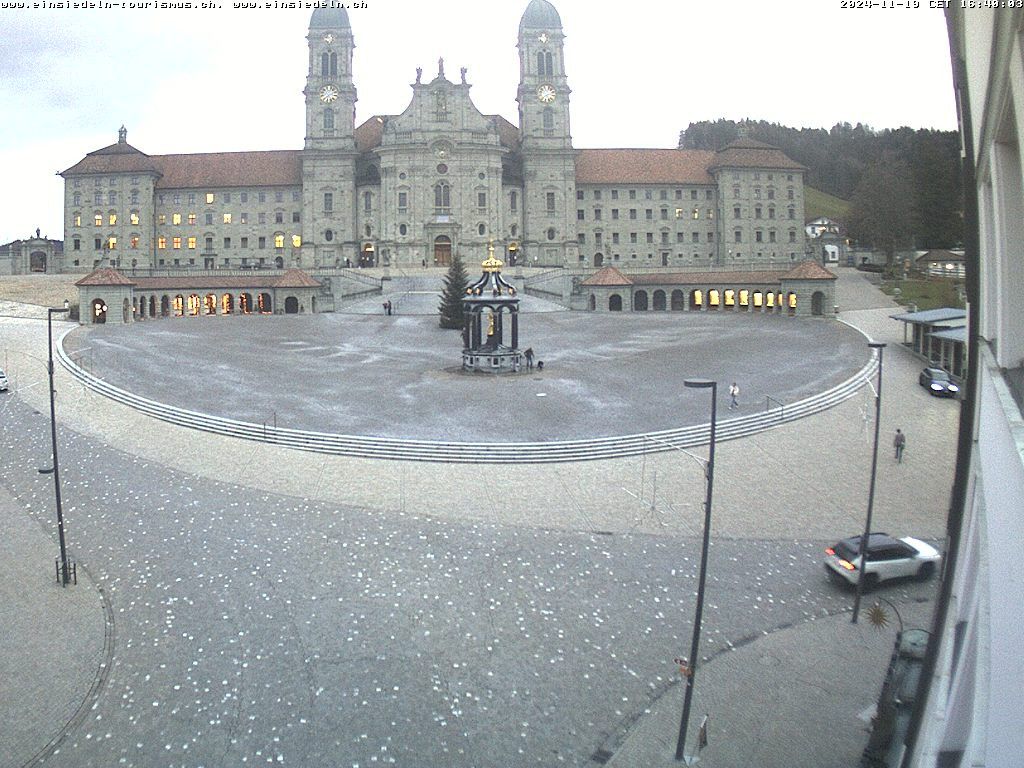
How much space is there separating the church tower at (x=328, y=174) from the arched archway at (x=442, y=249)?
35.4 ft

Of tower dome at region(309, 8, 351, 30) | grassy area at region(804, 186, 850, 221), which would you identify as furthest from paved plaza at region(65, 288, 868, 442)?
grassy area at region(804, 186, 850, 221)

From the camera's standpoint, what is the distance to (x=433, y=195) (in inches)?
3917

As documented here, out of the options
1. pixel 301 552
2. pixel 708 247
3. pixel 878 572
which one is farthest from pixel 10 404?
pixel 708 247

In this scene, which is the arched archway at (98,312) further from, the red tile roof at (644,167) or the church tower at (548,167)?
the red tile roof at (644,167)

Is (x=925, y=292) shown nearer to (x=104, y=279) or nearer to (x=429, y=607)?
(x=429, y=607)

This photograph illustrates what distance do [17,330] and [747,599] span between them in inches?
2326

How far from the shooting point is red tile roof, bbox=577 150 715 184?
10806 cm

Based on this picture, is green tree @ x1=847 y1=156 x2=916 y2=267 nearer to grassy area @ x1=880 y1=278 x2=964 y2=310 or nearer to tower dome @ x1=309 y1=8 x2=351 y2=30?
grassy area @ x1=880 y1=278 x2=964 y2=310

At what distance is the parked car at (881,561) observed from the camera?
19.8 meters

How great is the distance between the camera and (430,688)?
50.5 feet

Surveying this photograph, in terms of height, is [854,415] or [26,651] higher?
[854,415]

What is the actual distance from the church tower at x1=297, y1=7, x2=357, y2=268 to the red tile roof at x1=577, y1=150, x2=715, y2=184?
99.9 feet

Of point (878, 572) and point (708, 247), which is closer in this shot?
point (878, 572)

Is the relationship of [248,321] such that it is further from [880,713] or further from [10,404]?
[880,713]
